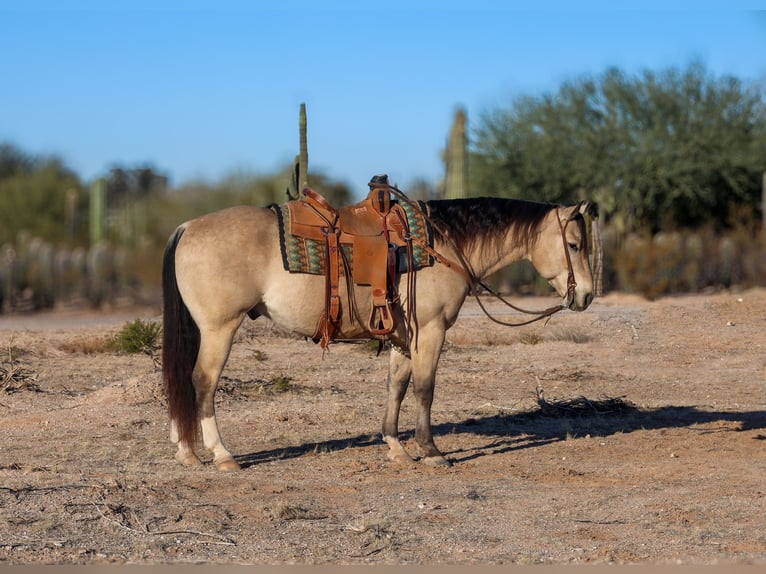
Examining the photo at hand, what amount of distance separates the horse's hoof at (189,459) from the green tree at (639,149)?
20.0m

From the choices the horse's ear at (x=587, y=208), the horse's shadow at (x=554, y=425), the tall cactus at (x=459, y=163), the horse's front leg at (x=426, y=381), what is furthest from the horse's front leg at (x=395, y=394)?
the tall cactus at (x=459, y=163)

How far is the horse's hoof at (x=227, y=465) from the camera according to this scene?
26.7ft

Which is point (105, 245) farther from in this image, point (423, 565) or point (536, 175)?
point (423, 565)

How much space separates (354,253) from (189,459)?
1929mm

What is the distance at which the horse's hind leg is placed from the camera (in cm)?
815

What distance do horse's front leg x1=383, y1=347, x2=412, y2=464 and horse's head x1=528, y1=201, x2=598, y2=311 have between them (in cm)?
130

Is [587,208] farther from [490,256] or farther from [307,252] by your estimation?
[307,252]

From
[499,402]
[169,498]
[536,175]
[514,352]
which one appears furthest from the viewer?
[536,175]

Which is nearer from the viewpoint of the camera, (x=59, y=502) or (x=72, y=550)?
(x=72, y=550)

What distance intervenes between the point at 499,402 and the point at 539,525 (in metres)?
4.41

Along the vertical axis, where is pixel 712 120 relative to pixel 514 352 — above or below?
above

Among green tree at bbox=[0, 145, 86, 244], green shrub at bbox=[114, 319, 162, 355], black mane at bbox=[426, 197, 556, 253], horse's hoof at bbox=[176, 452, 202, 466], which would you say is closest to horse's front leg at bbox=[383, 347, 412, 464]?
black mane at bbox=[426, 197, 556, 253]

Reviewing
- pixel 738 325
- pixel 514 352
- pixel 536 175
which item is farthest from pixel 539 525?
pixel 536 175

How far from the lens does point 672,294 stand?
23516 mm
